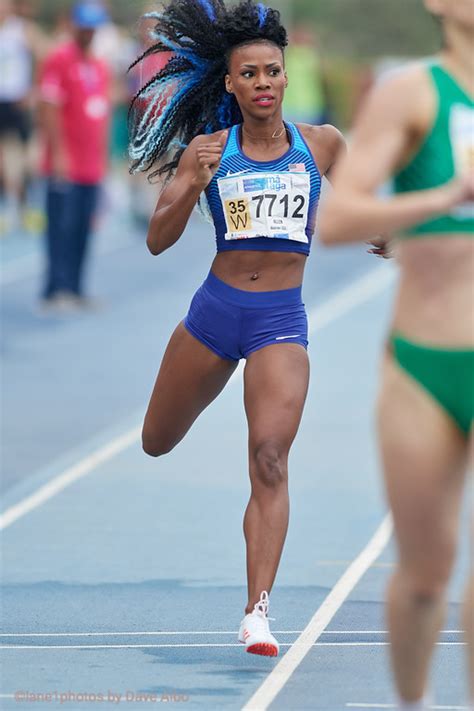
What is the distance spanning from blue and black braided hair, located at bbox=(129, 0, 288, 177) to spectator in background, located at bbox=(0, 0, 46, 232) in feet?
42.5

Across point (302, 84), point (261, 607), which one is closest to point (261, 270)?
point (261, 607)

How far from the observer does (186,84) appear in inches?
265

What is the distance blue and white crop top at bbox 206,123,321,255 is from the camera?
5.99 meters

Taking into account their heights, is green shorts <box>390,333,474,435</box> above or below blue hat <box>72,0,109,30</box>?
above

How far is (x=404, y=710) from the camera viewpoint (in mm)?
4258

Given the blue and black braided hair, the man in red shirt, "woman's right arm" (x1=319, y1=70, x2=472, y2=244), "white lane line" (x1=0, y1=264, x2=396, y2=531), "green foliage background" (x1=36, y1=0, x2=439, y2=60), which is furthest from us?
"green foliage background" (x1=36, y1=0, x2=439, y2=60)

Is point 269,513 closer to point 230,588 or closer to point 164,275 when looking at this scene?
point 230,588

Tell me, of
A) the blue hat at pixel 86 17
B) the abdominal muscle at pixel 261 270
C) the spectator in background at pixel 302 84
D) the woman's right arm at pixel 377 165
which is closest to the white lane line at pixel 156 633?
the abdominal muscle at pixel 261 270

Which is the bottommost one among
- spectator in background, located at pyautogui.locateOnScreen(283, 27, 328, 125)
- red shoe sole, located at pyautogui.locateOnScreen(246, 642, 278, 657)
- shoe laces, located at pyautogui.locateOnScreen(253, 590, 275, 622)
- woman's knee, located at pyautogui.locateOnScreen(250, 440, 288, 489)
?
spectator in background, located at pyautogui.locateOnScreen(283, 27, 328, 125)

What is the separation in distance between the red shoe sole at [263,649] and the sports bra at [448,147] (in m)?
1.98

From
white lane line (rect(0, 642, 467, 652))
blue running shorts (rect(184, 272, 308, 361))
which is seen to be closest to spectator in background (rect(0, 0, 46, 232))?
blue running shorts (rect(184, 272, 308, 361))

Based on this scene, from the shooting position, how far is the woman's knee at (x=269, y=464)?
5820 millimetres

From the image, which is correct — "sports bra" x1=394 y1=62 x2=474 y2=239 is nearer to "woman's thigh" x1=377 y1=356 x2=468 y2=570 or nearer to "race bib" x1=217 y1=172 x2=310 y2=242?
"woman's thigh" x1=377 y1=356 x2=468 y2=570

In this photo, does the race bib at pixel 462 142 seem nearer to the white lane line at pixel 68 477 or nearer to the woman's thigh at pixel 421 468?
the woman's thigh at pixel 421 468
